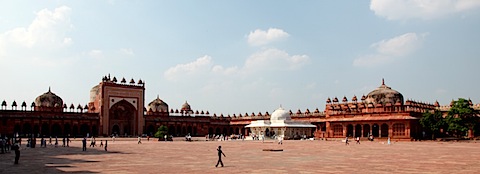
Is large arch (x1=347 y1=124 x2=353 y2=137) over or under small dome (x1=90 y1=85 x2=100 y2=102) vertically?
under

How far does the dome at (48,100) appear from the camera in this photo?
66.8 meters

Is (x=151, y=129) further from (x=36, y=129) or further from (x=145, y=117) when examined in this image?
(x=36, y=129)

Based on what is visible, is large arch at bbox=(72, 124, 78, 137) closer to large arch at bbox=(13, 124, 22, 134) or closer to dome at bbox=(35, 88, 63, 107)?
dome at bbox=(35, 88, 63, 107)

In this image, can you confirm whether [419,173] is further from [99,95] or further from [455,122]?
[99,95]

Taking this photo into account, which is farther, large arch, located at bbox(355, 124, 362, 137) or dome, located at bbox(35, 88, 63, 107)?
dome, located at bbox(35, 88, 63, 107)

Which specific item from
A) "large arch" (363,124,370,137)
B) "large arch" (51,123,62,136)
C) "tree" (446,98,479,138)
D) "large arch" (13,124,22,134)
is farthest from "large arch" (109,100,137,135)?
"tree" (446,98,479,138)

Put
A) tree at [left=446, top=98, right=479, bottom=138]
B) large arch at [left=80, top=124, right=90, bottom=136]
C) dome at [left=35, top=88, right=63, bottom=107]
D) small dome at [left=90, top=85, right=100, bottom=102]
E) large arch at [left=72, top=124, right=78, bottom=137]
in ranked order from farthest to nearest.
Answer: small dome at [left=90, top=85, right=100, bottom=102], dome at [left=35, top=88, right=63, bottom=107], large arch at [left=80, top=124, right=90, bottom=136], large arch at [left=72, top=124, right=78, bottom=137], tree at [left=446, top=98, right=479, bottom=138]

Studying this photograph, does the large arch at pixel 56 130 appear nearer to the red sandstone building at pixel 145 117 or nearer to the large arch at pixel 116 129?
the red sandstone building at pixel 145 117

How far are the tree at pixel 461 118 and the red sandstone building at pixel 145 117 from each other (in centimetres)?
428

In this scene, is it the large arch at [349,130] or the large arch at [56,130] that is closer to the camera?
the large arch at [56,130]

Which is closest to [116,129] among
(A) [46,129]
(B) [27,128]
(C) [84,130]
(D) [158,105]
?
(C) [84,130]

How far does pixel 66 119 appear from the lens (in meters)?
60.1

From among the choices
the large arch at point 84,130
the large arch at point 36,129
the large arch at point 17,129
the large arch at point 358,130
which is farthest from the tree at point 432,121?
the large arch at point 17,129

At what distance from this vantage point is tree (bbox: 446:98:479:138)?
48500 mm
